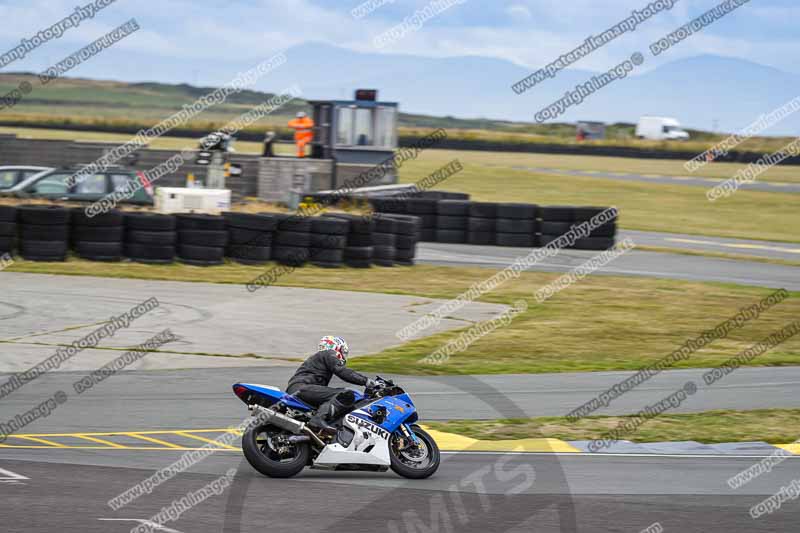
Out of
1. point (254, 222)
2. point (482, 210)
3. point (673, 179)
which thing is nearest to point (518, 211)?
point (482, 210)

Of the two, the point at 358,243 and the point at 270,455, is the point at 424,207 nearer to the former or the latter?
the point at 358,243

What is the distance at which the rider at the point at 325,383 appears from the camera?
348 inches

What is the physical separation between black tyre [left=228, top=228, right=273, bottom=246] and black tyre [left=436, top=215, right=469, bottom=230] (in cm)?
708

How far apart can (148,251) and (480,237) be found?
30.5 ft

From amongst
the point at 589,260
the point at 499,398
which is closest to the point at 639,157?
the point at 589,260

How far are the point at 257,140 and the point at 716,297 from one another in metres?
44.7

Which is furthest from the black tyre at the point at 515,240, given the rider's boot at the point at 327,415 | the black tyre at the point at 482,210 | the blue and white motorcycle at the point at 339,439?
the rider's boot at the point at 327,415

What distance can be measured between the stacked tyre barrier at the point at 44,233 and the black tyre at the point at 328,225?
457cm

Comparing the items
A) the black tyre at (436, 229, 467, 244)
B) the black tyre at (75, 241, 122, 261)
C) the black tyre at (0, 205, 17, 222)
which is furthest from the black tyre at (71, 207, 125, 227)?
the black tyre at (436, 229, 467, 244)

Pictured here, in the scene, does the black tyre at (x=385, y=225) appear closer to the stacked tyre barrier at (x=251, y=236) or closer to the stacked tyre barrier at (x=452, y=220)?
the stacked tyre barrier at (x=251, y=236)

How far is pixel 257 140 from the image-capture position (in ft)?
202

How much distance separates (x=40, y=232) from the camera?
62.6 feet

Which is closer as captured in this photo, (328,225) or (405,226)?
(328,225)

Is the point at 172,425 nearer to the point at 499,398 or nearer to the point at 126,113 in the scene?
the point at 499,398
